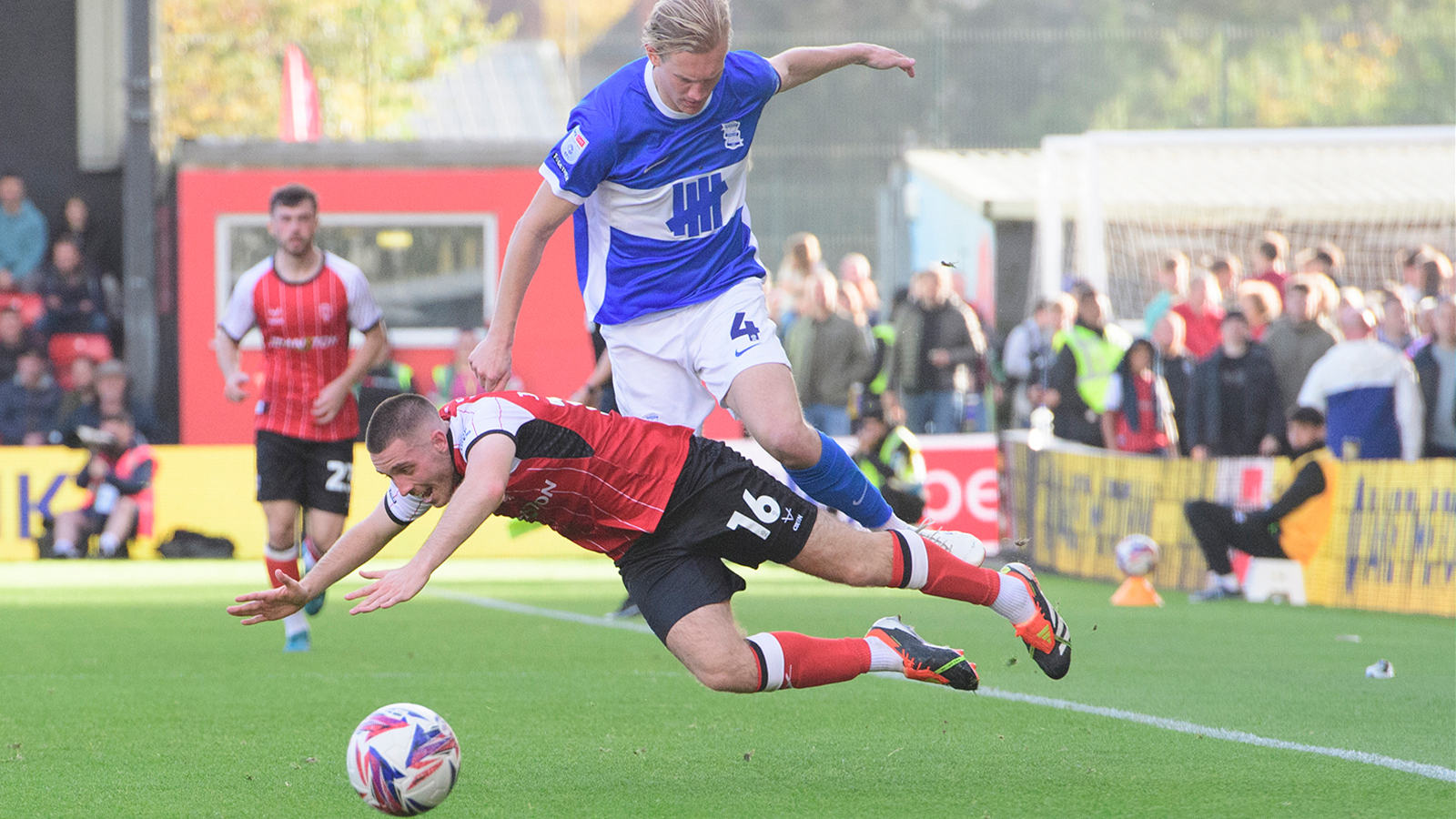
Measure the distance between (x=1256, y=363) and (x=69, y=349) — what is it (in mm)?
11868

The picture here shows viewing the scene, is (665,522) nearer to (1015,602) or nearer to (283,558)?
(1015,602)

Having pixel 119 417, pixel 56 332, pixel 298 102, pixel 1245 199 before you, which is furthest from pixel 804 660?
pixel 1245 199

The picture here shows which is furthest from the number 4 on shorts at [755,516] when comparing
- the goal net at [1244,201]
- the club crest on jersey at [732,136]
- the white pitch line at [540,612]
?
the goal net at [1244,201]

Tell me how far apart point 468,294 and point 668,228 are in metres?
14.5

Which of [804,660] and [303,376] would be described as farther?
[303,376]

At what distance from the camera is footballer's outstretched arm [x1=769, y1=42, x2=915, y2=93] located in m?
6.66

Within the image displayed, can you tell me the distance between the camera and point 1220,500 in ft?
Result: 43.9

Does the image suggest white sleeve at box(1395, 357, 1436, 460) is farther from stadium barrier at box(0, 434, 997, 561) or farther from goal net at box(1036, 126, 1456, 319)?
goal net at box(1036, 126, 1456, 319)

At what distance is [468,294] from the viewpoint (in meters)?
20.8

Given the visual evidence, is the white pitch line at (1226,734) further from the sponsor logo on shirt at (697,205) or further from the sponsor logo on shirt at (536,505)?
the sponsor logo on shirt at (536,505)

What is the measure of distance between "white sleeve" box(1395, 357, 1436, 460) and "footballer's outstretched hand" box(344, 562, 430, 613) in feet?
30.7

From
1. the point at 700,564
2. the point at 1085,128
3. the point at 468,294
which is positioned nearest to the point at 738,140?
the point at 700,564

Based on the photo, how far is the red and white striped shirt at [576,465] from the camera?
5.36 metres

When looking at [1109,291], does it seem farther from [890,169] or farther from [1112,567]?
[890,169]
